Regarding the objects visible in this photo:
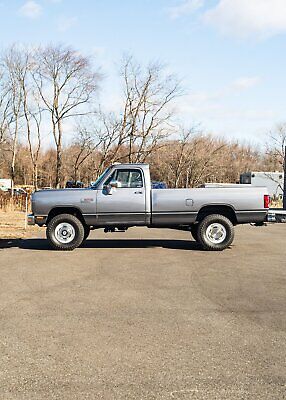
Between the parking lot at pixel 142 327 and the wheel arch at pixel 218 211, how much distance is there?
1.46 meters

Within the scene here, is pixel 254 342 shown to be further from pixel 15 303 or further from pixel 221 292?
pixel 15 303

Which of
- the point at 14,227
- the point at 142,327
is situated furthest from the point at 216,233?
the point at 14,227

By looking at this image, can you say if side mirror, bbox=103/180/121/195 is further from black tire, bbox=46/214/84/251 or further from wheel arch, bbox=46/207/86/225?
black tire, bbox=46/214/84/251

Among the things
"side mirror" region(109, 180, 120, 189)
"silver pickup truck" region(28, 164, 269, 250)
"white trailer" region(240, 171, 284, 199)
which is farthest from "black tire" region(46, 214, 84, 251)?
"white trailer" region(240, 171, 284, 199)

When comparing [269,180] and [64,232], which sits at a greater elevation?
[269,180]

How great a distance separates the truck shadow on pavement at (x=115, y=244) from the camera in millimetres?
11500

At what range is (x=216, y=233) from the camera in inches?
428

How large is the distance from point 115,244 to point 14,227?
6.03 m

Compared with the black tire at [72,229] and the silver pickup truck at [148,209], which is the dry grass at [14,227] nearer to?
the black tire at [72,229]

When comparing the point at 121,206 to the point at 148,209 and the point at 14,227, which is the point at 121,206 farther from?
the point at 14,227

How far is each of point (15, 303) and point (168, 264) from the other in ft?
12.2

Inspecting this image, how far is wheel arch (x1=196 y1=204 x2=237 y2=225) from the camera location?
10.9 meters

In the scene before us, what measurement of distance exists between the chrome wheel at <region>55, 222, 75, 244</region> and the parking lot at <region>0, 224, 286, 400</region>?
114 centimetres

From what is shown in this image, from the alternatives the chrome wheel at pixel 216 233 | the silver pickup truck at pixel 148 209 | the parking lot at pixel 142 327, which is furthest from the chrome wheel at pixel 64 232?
the chrome wheel at pixel 216 233
